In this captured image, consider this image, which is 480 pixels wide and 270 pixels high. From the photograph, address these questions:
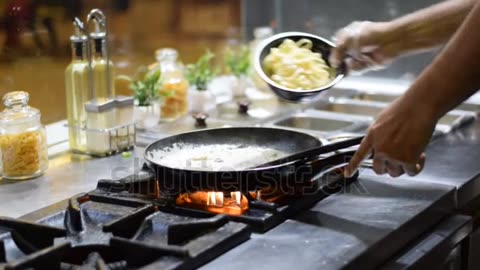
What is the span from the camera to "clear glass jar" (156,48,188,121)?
1773 millimetres

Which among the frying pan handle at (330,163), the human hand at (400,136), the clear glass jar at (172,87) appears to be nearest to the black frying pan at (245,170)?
the frying pan handle at (330,163)

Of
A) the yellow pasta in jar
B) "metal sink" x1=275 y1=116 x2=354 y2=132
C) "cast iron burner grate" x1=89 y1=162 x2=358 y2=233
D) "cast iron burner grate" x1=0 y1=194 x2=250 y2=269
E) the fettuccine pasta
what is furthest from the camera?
"metal sink" x1=275 y1=116 x2=354 y2=132

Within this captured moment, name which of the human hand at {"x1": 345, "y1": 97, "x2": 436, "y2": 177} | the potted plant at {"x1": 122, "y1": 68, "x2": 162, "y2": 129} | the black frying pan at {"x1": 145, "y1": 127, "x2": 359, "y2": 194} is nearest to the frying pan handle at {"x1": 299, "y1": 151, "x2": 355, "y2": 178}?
the black frying pan at {"x1": 145, "y1": 127, "x2": 359, "y2": 194}

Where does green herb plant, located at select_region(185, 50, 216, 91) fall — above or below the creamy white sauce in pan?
above

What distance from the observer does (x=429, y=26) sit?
1.44 meters

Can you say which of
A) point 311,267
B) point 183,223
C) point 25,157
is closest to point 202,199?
point 183,223

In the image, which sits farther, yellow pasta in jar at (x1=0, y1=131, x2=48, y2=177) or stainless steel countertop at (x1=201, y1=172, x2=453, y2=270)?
yellow pasta in jar at (x1=0, y1=131, x2=48, y2=177)

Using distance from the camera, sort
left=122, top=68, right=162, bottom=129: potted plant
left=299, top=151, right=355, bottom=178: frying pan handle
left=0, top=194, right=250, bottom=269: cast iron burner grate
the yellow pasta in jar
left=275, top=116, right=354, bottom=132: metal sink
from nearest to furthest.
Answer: left=0, top=194, right=250, bottom=269: cast iron burner grate < left=299, top=151, right=355, bottom=178: frying pan handle < the yellow pasta in jar < left=122, top=68, right=162, bottom=129: potted plant < left=275, top=116, right=354, bottom=132: metal sink

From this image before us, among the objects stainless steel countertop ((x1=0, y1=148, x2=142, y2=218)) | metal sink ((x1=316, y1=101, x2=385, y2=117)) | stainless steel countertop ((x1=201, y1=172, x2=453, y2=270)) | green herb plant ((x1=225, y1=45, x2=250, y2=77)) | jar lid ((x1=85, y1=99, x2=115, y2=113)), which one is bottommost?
stainless steel countertop ((x1=201, y1=172, x2=453, y2=270))

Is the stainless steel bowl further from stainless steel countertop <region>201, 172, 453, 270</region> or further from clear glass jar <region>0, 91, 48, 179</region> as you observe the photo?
clear glass jar <region>0, 91, 48, 179</region>

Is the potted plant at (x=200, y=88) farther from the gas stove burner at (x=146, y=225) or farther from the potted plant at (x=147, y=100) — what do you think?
the gas stove burner at (x=146, y=225)

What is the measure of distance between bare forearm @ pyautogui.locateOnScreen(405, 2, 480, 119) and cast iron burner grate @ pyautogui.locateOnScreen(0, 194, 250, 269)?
0.31 m

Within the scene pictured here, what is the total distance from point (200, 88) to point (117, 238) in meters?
0.89

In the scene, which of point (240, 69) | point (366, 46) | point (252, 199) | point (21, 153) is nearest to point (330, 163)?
point (252, 199)
